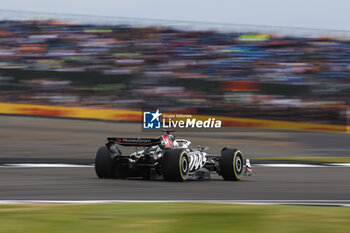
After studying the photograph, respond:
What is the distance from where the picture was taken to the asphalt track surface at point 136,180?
7961mm

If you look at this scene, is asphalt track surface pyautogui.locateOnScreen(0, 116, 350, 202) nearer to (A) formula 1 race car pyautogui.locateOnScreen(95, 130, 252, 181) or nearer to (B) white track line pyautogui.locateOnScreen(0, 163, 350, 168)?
(A) formula 1 race car pyautogui.locateOnScreen(95, 130, 252, 181)

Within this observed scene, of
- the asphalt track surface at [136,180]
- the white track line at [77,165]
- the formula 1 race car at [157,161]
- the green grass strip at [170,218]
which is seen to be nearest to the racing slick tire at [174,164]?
the formula 1 race car at [157,161]

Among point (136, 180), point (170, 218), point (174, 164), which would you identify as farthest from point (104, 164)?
point (170, 218)

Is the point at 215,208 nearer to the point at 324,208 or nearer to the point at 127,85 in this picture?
the point at 324,208

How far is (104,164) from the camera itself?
968 cm

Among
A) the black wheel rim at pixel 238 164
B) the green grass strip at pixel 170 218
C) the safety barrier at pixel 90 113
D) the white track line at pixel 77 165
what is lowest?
the white track line at pixel 77 165

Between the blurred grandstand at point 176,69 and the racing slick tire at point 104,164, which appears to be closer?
the racing slick tire at point 104,164

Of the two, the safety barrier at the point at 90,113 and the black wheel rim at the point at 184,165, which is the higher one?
the safety barrier at the point at 90,113

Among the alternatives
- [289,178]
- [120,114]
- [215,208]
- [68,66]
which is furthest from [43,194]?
[68,66]

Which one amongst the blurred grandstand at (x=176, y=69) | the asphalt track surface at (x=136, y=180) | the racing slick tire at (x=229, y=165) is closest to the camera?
the asphalt track surface at (x=136, y=180)

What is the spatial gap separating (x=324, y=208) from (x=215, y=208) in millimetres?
1118

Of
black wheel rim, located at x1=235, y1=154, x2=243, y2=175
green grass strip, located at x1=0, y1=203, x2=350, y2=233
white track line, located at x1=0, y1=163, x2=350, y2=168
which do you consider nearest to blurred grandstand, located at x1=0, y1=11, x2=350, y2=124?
white track line, located at x1=0, y1=163, x2=350, y2=168

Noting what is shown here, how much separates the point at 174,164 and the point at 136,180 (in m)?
0.81

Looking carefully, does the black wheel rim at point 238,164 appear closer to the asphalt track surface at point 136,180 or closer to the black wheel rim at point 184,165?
the asphalt track surface at point 136,180
